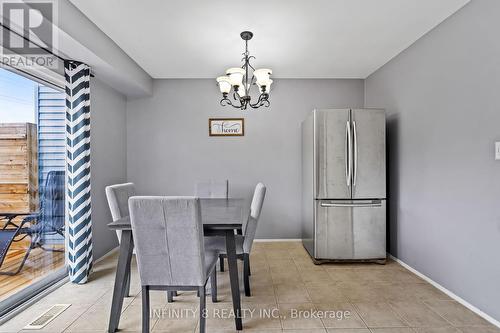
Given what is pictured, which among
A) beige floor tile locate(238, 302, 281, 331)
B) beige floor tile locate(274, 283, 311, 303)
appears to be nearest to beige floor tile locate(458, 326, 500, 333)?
beige floor tile locate(274, 283, 311, 303)

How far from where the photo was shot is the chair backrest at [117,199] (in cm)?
239

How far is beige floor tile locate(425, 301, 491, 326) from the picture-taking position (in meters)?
2.13

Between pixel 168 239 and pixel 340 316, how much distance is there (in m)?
1.48

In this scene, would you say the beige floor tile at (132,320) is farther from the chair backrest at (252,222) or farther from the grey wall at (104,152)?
the grey wall at (104,152)

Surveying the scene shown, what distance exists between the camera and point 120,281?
2012 millimetres

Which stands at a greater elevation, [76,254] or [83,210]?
[83,210]

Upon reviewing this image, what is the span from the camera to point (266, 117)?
425 centimetres

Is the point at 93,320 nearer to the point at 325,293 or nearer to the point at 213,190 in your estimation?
the point at 213,190

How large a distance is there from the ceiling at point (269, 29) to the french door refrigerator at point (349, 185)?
0.74 m

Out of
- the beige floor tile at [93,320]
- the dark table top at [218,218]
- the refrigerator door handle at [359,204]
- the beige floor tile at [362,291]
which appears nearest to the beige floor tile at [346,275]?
the beige floor tile at [362,291]

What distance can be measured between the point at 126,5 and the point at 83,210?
1.95m

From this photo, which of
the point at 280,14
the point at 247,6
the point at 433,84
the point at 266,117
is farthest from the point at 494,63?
the point at 266,117

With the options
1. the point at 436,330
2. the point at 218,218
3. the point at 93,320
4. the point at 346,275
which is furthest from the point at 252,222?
the point at 436,330

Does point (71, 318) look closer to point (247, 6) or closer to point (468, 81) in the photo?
point (247, 6)
